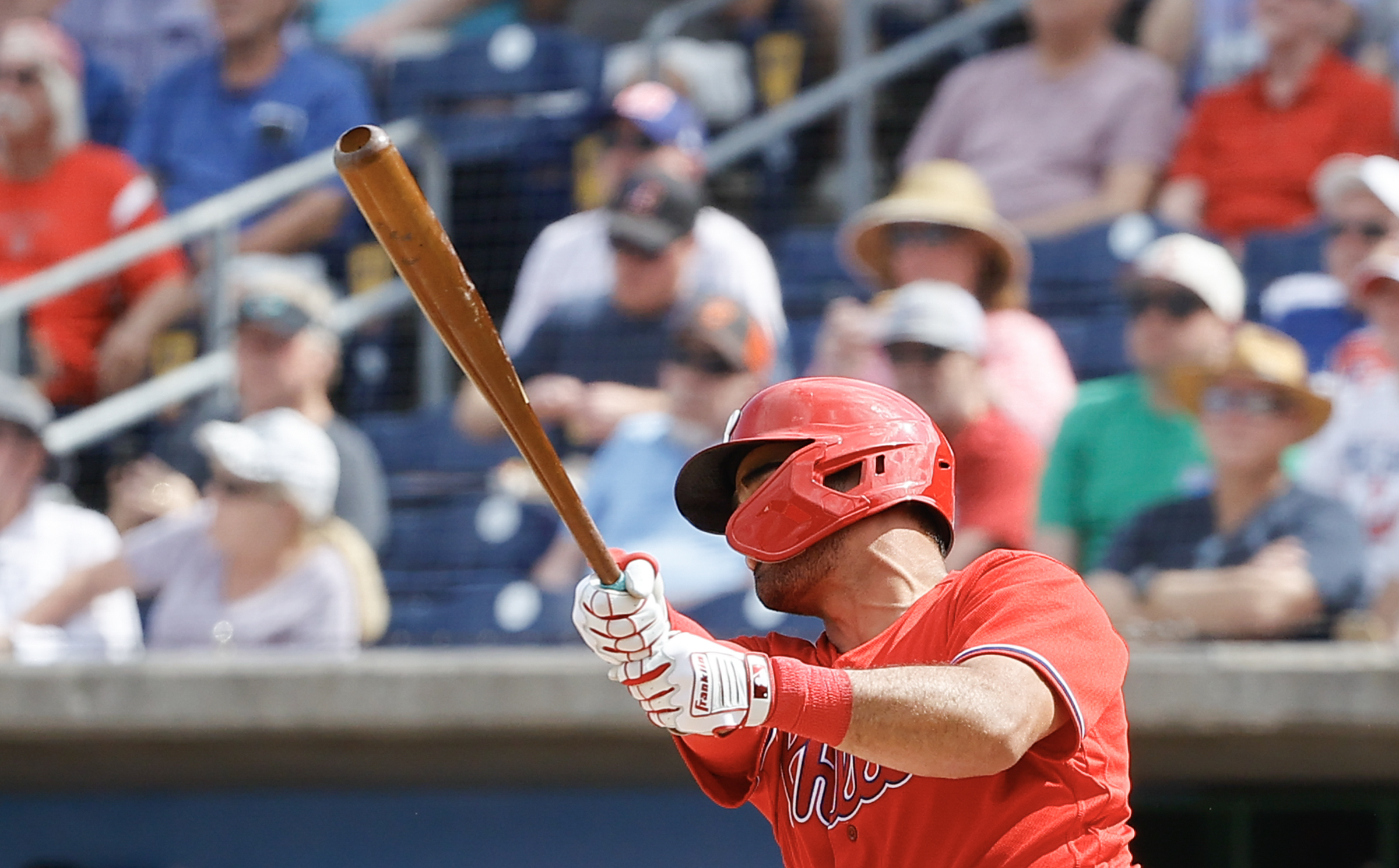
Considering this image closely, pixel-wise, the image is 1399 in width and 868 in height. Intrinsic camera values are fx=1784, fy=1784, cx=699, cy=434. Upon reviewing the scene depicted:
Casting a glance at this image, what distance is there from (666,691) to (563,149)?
4436 millimetres

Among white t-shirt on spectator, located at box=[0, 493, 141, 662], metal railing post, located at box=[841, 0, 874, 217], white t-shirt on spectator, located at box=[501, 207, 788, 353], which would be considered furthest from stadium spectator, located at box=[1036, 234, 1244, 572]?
white t-shirt on spectator, located at box=[0, 493, 141, 662]

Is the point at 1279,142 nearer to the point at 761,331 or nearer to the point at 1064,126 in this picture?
the point at 1064,126

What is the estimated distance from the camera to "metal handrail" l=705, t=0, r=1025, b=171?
5789 millimetres

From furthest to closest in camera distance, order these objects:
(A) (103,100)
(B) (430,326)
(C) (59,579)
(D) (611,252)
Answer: (A) (103,100), (B) (430,326), (D) (611,252), (C) (59,579)

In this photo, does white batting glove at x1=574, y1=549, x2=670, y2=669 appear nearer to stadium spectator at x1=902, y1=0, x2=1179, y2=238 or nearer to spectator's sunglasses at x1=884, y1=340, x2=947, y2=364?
spectator's sunglasses at x1=884, y1=340, x2=947, y2=364

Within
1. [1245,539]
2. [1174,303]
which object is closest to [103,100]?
[1174,303]

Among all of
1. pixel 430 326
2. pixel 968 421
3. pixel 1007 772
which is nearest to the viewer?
pixel 1007 772

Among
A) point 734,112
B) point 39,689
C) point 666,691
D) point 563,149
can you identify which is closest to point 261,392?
point 39,689

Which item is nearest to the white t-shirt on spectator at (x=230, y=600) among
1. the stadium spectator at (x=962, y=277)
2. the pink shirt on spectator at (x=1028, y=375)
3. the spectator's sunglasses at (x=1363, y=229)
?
the stadium spectator at (x=962, y=277)

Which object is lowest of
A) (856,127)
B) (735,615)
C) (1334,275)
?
(735,615)

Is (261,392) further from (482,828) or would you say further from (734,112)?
(734,112)

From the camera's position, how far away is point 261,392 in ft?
16.1

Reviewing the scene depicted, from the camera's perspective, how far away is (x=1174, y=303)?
171 inches

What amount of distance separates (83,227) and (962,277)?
3.04m
